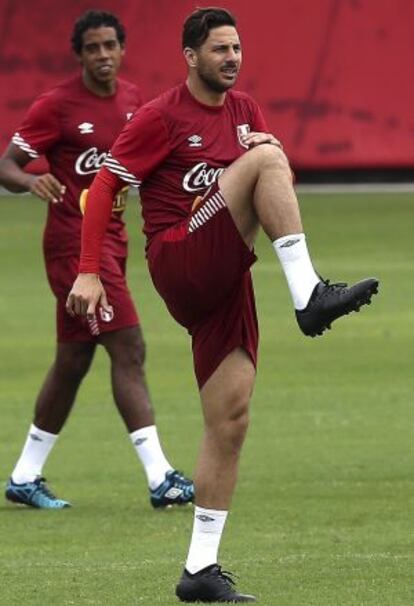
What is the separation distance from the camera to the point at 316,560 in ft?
27.8

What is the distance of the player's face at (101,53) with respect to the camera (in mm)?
10680

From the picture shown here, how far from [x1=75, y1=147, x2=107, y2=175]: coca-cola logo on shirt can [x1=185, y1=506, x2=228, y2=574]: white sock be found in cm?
341

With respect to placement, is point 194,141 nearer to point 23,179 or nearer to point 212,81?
point 212,81

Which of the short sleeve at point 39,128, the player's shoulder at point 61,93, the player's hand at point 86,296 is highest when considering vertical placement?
the player's hand at point 86,296

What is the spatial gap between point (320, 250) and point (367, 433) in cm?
1165

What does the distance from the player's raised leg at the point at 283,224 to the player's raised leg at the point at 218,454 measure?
40cm

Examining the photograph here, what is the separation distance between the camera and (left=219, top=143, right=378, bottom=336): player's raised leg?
7.22 metres

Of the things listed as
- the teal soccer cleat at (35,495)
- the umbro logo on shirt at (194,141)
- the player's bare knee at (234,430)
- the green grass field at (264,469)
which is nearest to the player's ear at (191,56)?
the umbro logo on shirt at (194,141)

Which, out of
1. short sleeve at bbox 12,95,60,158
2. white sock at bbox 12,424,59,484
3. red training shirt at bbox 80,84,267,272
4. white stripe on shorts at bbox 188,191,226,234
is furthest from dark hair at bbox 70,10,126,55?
white stripe on shorts at bbox 188,191,226,234

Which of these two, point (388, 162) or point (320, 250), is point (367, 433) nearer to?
point (320, 250)

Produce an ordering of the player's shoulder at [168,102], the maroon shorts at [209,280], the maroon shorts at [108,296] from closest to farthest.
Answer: the maroon shorts at [209,280], the player's shoulder at [168,102], the maroon shorts at [108,296]

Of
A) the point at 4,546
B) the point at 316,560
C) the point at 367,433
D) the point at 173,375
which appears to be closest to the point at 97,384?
the point at 173,375

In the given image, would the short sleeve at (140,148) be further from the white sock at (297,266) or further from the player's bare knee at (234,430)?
the player's bare knee at (234,430)

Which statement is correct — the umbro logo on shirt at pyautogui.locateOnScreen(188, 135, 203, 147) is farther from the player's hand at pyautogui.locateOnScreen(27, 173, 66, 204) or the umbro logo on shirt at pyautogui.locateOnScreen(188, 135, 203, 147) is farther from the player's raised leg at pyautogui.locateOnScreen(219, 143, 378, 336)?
the player's hand at pyautogui.locateOnScreen(27, 173, 66, 204)
